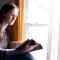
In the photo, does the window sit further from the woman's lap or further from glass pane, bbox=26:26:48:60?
the woman's lap

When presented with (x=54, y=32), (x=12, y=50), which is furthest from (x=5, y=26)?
(x=54, y=32)

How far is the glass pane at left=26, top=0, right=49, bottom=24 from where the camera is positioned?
Result: 206cm

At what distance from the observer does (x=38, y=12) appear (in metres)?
2.12

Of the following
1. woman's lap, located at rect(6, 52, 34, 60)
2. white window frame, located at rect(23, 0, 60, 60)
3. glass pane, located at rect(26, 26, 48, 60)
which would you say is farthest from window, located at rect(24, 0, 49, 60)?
woman's lap, located at rect(6, 52, 34, 60)

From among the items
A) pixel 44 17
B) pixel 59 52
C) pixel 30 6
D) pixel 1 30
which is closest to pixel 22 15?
pixel 30 6

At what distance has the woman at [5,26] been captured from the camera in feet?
5.01

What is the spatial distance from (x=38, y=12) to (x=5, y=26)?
49cm

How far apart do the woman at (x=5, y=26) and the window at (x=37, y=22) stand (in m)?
0.32

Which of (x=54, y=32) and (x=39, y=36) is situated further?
(x=39, y=36)

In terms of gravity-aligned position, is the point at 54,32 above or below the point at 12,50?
above

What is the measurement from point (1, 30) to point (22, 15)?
457 mm

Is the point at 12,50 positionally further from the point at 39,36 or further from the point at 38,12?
the point at 38,12

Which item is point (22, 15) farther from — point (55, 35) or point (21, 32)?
point (55, 35)

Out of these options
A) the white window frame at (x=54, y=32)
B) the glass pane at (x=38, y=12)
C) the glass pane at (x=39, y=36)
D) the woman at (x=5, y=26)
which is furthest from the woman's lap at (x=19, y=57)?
the glass pane at (x=38, y=12)
